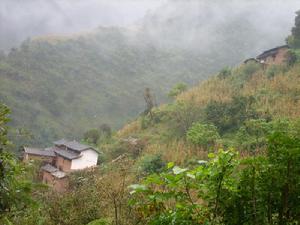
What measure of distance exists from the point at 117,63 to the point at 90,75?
8.47 m

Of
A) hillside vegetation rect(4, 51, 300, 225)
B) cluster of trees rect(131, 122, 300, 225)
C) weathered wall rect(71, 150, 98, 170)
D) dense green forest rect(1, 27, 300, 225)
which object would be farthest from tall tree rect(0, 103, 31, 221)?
weathered wall rect(71, 150, 98, 170)

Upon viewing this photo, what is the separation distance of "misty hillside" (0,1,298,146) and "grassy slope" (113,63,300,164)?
3994 cm

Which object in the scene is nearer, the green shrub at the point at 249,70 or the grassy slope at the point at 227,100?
the grassy slope at the point at 227,100

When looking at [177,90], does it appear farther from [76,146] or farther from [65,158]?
[65,158]

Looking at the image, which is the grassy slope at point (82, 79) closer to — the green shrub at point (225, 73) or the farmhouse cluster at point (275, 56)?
the green shrub at point (225, 73)

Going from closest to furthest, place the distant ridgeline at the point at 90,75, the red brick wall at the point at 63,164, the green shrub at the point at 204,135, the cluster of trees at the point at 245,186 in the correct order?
the cluster of trees at the point at 245,186, the green shrub at the point at 204,135, the red brick wall at the point at 63,164, the distant ridgeline at the point at 90,75

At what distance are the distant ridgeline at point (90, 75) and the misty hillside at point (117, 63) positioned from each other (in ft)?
0.63

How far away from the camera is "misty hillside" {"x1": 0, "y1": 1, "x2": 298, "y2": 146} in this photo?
6862cm

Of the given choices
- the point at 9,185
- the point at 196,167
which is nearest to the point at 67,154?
the point at 9,185

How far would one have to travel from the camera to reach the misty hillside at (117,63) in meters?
68.6

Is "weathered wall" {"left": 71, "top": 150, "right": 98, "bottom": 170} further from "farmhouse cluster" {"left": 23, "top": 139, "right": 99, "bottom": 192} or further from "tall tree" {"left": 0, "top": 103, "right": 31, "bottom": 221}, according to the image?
"tall tree" {"left": 0, "top": 103, "right": 31, "bottom": 221}

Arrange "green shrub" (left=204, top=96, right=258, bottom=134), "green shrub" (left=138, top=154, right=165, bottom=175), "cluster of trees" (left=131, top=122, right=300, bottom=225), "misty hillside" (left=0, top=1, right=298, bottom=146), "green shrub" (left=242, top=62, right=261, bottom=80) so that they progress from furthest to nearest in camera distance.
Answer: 1. "misty hillside" (left=0, top=1, right=298, bottom=146)
2. "green shrub" (left=242, top=62, right=261, bottom=80)
3. "green shrub" (left=204, top=96, right=258, bottom=134)
4. "green shrub" (left=138, top=154, right=165, bottom=175)
5. "cluster of trees" (left=131, top=122, right=300, bottom=225)

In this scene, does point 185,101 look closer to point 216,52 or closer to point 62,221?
point 62,221

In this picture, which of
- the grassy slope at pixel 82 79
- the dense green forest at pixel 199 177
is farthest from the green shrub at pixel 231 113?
the grassy slope at pixel 82 79
